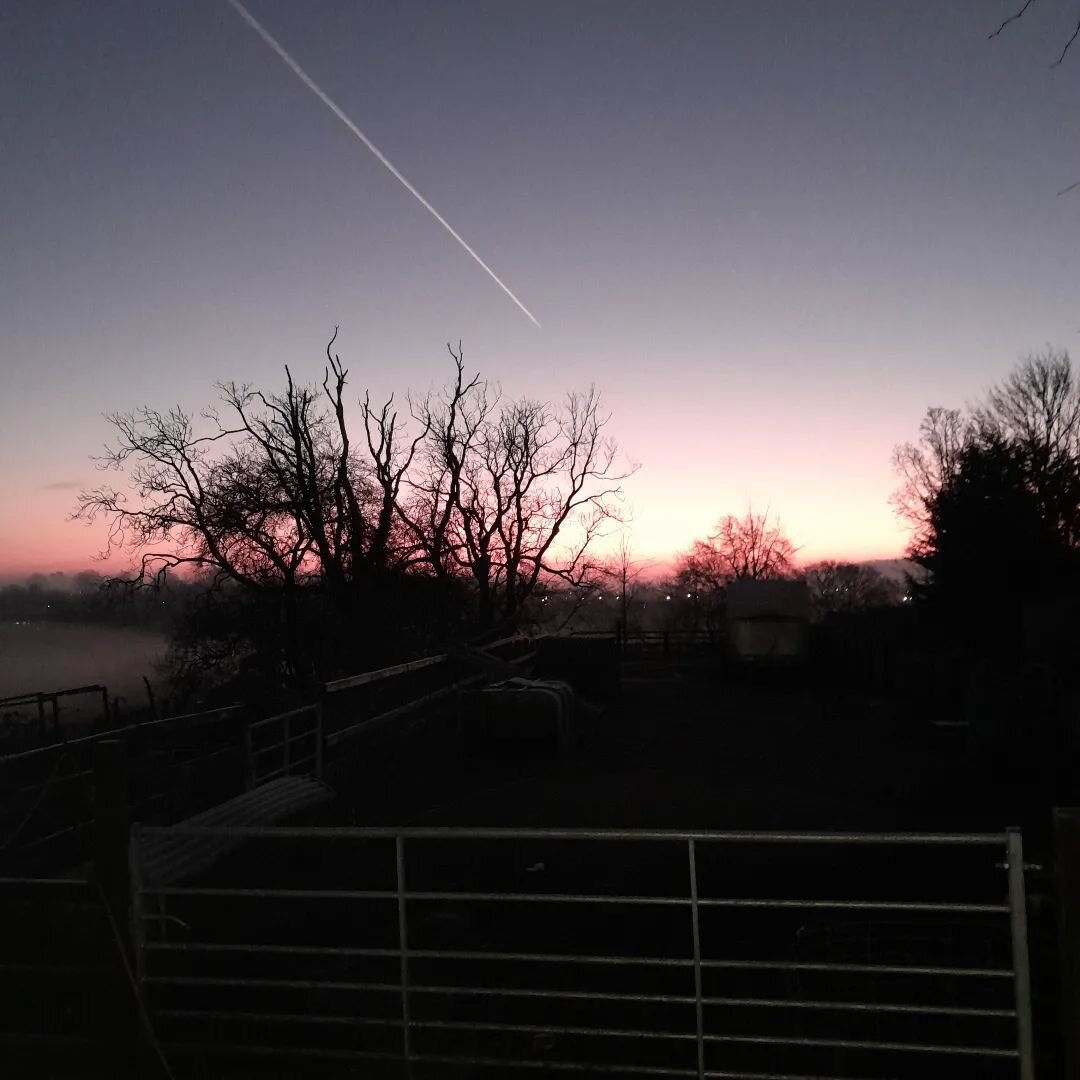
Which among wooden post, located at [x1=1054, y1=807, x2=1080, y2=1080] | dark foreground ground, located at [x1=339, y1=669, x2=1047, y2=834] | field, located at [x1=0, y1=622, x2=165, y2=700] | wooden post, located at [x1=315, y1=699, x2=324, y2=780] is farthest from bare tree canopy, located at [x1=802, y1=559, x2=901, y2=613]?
wooden post, located at [x1=1054, y1=807, x2=1080, y2=1080]

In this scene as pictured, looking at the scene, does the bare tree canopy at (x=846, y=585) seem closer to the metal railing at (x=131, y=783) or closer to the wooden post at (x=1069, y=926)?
the metal railing at (x=131, y=783)

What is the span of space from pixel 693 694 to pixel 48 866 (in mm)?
20607

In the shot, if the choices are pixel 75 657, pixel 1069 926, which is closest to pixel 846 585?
pixel 75 657

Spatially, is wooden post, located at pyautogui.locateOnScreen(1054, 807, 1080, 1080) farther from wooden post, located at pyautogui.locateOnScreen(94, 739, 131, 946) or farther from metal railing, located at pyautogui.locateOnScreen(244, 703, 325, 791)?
metal railing, located at pyautogui.locateOnScreen(244, 703, 325, 791)

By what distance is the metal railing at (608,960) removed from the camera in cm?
419

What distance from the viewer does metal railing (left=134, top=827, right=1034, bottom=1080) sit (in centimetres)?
419

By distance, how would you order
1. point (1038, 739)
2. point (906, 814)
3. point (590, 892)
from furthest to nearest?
point (1038, 739) → point (906, 814) → point (590, 892)

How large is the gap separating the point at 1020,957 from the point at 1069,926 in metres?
0.22

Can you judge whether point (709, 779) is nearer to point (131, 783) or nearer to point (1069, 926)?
point (131, 783)

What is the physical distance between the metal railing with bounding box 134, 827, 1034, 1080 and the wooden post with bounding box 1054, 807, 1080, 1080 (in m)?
0.15

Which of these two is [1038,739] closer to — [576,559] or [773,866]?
[773,866]

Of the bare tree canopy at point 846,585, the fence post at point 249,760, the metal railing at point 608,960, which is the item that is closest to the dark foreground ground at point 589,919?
the metal railing at point 608,960

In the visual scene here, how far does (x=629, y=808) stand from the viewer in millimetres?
12125

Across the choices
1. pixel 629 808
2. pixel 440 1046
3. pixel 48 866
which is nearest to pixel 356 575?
pixel 629 808
